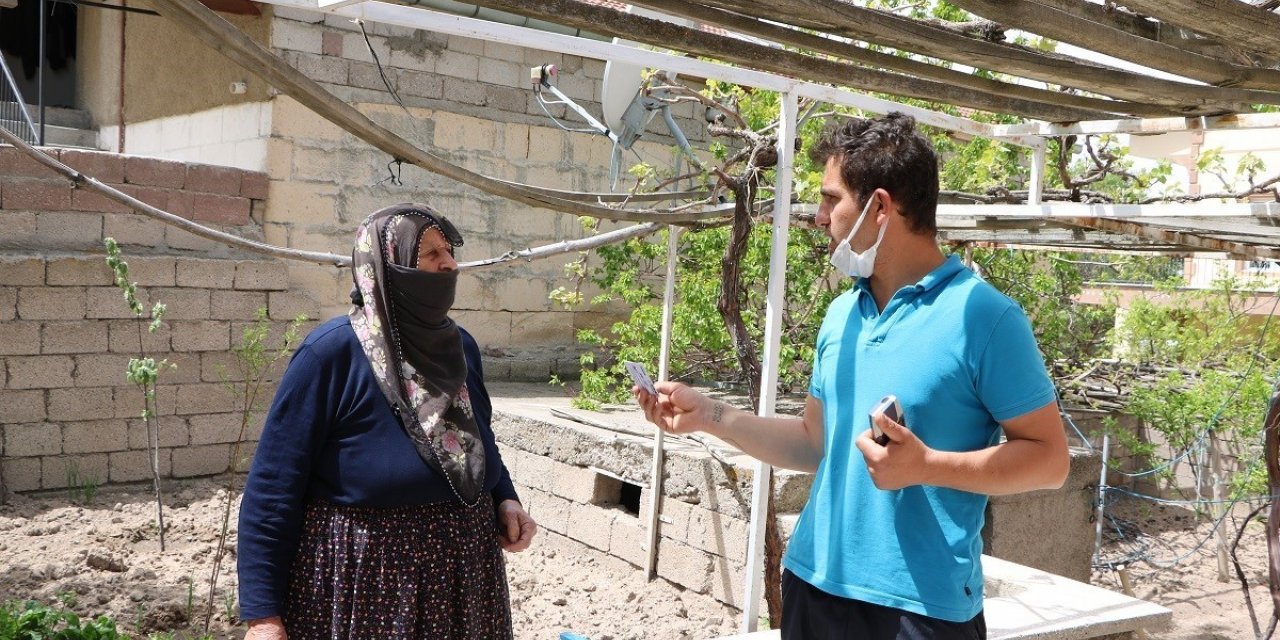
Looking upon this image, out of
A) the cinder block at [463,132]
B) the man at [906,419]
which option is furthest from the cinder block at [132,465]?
the man at [906,419]

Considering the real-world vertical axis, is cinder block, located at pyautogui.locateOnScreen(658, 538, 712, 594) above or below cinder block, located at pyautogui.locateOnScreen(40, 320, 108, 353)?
below

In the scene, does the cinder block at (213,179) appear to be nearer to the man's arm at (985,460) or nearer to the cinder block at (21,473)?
the cinder block at (21,473)

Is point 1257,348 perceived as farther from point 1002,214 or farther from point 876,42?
point 876,42

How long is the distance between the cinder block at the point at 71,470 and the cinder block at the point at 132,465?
0.16ft

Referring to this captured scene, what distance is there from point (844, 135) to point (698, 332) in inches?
197

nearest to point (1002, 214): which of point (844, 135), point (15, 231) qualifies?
point (844, 135)

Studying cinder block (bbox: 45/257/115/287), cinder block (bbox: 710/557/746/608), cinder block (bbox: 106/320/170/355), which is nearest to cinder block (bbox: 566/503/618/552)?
cinder block (bbox: 710/557/746/608)

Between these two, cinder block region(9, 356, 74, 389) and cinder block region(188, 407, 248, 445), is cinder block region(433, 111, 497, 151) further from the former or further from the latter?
cinder block region(9, 356, 74, 389)

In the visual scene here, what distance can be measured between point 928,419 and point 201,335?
6419mm

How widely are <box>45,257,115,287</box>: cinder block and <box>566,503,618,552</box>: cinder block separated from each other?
3.37 meters

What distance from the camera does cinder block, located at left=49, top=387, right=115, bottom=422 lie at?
22.5ft

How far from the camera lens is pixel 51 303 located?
680 centimetres

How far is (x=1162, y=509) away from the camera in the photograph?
34.4 ft

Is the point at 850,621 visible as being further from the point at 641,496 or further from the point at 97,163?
the point at 97,163
